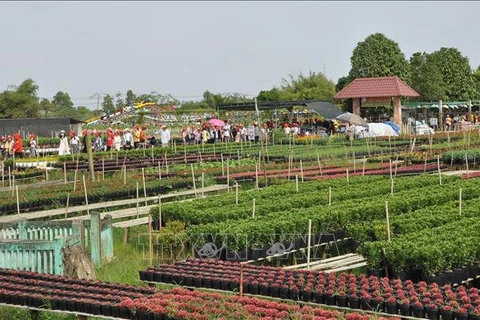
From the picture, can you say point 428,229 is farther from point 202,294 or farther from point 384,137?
point 384,137

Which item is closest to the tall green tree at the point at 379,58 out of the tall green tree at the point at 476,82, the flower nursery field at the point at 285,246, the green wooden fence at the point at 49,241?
the tall green tree at the point at 476,82

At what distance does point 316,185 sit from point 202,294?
10.5 m

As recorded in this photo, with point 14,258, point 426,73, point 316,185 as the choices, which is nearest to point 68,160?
point 316,185

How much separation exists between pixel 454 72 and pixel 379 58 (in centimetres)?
688

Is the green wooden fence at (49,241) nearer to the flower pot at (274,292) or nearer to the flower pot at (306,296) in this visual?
the flower pot at (274,292)

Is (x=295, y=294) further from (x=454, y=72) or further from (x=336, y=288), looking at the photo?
(x=454, y=72)

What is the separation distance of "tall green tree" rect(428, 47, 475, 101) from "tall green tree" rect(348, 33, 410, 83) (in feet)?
12.3

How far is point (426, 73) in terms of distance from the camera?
205ft

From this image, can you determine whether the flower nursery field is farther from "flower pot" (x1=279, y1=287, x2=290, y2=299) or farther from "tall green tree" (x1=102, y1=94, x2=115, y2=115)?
"tall green tree" (x1=102, y1=94, x2=115, y2=115)

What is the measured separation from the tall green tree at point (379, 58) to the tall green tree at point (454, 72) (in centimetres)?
375

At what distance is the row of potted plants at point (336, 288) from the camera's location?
993 cm

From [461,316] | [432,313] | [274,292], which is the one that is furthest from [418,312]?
[274,292]

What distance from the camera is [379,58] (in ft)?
205

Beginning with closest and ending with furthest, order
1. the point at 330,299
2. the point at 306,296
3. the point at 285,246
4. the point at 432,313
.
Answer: the point at 432,313 < the point at 330,299 < the point at 306,296 < the point at 285,246
